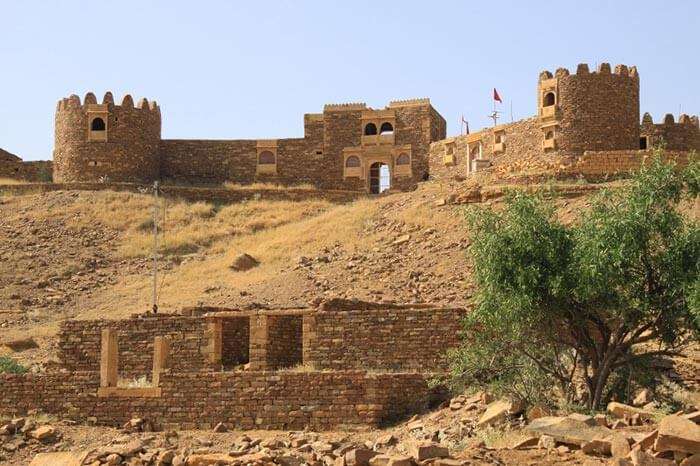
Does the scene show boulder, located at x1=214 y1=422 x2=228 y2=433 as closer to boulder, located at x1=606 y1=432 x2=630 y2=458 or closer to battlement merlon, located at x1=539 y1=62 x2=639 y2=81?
boulder, located at x1=606 y1=432 x2=630 y2=458

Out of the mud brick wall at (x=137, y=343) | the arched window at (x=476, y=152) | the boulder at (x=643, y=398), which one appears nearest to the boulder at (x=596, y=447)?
the boulder at (x=643, y=398)

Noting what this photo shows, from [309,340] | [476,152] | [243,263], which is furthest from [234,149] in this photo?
[309,340]

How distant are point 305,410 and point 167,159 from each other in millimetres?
34789

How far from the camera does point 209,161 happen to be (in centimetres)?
5678

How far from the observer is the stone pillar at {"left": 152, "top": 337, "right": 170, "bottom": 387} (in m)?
25.3

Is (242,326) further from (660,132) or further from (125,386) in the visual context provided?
(660,132)

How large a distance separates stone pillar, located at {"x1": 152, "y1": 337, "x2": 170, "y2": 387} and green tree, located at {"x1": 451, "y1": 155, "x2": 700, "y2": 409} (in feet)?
18.7

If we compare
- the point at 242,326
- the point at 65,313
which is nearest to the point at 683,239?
the point at 242,326

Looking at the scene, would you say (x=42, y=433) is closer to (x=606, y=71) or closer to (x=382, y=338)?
(x=382, y=338)

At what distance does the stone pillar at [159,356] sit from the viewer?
82.9ft

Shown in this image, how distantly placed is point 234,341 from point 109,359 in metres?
2.86

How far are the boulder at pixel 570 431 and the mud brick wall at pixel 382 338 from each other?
5851 mm

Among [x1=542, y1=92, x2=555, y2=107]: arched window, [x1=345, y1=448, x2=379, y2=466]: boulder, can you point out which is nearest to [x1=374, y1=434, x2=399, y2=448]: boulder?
[x1=345, y1=448, x2=379, y2=466]: boulder

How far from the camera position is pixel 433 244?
39.0 meters
